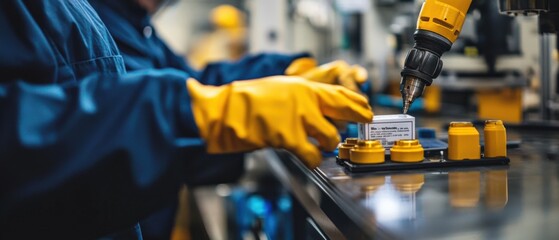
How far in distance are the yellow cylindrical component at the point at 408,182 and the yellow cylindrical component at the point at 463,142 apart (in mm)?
111

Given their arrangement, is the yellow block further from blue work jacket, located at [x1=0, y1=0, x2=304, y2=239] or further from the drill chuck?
blue work jacket, located at [x1=0, y1=0, x2=304, y2=239]

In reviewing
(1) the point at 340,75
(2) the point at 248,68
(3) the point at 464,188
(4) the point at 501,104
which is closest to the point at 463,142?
(3) the point at 464,188

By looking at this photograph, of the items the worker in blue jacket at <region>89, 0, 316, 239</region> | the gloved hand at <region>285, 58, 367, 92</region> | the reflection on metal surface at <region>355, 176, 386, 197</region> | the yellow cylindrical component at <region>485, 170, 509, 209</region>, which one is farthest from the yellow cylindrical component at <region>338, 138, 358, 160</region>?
the gloved hand at <region>285, 58, 367, 92</region>

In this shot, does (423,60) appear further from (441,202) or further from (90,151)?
(90,151)

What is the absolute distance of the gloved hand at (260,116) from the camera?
0.74 metres

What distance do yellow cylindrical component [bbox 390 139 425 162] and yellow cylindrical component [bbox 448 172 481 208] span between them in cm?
6

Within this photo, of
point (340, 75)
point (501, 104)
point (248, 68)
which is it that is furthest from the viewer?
point (248, 68)

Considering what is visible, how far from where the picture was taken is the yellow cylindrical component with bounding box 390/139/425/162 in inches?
35.9

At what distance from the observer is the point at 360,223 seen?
65 cm

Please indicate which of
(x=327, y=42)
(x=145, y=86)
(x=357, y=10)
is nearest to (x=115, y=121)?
(x=145, y=86)

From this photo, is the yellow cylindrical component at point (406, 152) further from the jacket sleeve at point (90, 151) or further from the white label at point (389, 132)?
the jacket sleeve at point (90, 151)

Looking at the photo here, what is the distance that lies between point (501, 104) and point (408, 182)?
1.17m

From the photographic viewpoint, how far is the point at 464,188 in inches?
30.3

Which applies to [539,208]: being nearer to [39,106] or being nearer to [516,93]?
[39,106]
